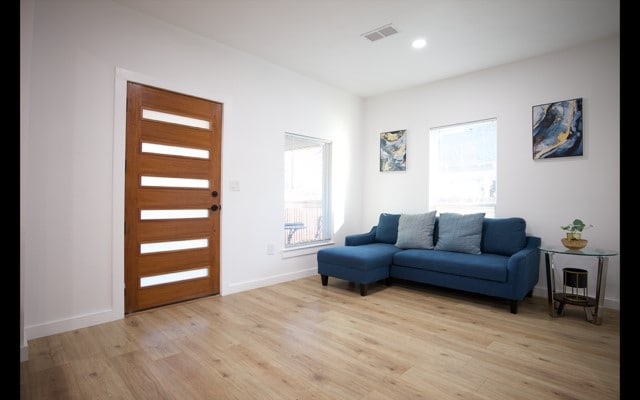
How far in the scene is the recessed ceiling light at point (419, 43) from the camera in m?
3.58

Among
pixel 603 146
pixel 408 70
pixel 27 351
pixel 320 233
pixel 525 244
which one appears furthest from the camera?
pixel 320 233

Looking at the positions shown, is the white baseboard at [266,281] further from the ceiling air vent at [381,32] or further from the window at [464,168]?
the ceiling air vent at [381,32]

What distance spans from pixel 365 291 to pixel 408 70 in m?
2.90

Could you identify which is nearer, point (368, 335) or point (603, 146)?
point (368, 335)

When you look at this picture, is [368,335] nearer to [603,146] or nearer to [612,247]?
[612,247]

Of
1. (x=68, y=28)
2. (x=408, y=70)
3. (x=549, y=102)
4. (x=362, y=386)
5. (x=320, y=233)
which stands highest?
(x=408, y=70)

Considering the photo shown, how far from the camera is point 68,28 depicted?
2.72m

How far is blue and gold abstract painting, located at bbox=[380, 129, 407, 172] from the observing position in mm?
5090

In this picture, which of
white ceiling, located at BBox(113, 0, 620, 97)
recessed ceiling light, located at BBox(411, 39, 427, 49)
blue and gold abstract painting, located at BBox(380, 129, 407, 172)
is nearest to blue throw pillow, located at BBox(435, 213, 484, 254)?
blue and gold abstract painting, located at BBox(380, 129, 407, 172)

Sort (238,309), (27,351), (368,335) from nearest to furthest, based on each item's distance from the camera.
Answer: (27,351)
(368,335)
(238,309)

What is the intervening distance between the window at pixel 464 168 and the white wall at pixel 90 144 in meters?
2.76

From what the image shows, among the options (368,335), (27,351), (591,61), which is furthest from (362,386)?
(591,61)

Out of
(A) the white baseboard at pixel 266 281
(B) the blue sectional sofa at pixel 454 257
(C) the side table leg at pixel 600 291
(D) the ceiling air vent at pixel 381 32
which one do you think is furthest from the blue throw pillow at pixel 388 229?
(D) the ceiling air vent at pixel 381 32

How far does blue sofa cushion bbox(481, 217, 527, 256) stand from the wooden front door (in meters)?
3.15
